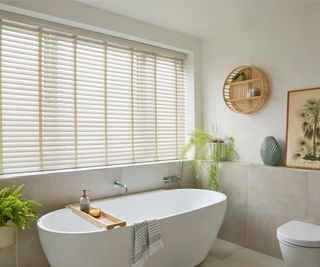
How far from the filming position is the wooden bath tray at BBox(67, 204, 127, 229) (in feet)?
6.68

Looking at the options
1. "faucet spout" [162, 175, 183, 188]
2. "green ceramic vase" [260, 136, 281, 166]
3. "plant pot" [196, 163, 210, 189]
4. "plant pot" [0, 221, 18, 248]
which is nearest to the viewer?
"plant pot" [0, 221, 18, 248]

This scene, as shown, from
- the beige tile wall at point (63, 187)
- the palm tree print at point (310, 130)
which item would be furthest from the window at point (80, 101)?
the palm tree print at point (310, 130)

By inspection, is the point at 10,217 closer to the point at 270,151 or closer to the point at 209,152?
the point at 209,152

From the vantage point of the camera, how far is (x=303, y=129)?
2855 mm

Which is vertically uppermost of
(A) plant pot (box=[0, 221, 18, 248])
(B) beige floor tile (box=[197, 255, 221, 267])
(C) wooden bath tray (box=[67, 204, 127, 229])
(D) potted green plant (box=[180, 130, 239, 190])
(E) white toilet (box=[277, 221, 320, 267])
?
(D) potted green plant (box=[180, 130, 239, 190])

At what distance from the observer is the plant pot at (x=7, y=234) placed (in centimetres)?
206

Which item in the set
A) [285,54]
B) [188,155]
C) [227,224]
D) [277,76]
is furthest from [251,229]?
[285,54]

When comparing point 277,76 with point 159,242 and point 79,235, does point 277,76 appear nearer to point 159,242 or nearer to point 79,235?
point 159,242

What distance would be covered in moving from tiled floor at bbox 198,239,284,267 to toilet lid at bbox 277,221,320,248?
613 mm

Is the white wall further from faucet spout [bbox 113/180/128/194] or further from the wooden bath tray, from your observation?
the wooden bath tray

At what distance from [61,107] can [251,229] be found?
2.45 meters

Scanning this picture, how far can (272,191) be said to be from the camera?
9.67 ft

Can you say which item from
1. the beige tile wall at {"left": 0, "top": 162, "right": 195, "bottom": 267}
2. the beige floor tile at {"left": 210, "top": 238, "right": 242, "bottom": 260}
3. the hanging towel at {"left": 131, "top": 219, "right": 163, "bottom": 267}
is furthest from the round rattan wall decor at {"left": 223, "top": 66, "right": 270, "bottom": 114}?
the hanging towel at {"left": 131, "top": 219, "right": 163, "bottom": 267}

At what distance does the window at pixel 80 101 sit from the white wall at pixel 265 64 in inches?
20.3
